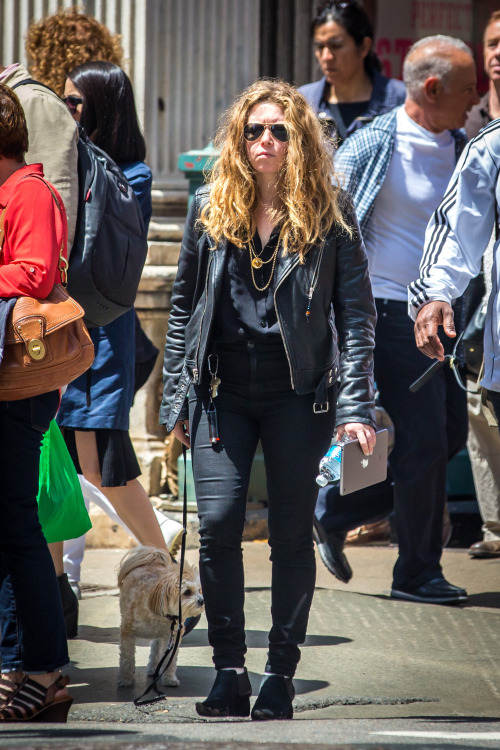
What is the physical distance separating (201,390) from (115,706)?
3.51 feet

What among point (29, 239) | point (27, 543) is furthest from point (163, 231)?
point (27, 543)

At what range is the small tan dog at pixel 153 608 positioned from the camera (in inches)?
166

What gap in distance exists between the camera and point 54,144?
4195 mm

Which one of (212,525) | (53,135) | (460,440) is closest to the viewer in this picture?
(212,525)

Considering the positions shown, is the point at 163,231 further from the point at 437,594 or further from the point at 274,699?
the point at 274,699

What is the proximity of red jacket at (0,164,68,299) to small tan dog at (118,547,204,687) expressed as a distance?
1.21 meters

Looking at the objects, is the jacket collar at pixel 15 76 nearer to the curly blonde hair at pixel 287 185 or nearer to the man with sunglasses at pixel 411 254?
the curly blonde hair at pixel 287 185

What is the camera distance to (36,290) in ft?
11.7

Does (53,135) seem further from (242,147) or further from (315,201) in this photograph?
(315,201)

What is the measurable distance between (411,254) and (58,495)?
2168 mm

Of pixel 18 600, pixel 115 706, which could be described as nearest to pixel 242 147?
pixel 18 600

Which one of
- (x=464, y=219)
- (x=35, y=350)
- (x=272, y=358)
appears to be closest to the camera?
(x=35, y=350)

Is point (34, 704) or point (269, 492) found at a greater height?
point (269, 492)

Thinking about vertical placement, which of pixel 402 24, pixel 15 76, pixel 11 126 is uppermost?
Result: pixel 402 24
